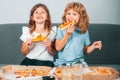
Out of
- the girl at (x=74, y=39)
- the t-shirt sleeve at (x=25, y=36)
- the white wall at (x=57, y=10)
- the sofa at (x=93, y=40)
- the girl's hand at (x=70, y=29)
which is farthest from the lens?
the white wall at (x=57, y=10)

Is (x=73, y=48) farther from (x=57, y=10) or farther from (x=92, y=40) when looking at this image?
(x=57, y=10)

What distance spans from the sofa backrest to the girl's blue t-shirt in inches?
13.7

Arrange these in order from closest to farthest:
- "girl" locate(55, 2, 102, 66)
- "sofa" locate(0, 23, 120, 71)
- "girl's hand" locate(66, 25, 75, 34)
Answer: "girl's hand" locate(66, 25, 75, 34) → "girl" locate(55, 2, 102, 66) → "sofa" locate(0, 23, 120, 71)

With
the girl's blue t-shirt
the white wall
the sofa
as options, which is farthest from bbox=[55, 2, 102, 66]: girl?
the white wall

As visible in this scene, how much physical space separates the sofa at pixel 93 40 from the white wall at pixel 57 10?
0.55 feet

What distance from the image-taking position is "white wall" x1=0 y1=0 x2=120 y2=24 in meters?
2.49

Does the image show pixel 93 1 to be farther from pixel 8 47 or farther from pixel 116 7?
pixel 8 47

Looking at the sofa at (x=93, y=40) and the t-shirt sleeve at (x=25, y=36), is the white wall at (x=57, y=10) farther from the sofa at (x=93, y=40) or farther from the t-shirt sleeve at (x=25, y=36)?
the t-shirt sleeve at (x=25, y=36)

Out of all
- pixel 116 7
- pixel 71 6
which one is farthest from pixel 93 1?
pixel 71 6

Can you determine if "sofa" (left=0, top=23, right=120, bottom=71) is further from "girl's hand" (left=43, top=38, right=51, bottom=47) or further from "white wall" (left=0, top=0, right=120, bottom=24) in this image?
"girl's hand" (left=43, top=38, right=51, bottom=47)

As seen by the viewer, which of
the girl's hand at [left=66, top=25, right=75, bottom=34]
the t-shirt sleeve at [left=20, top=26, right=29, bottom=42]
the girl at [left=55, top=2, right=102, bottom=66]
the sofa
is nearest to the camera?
the girl's hand at [left=66, top=25, right=75, bottom=34]

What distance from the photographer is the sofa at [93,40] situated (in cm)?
232

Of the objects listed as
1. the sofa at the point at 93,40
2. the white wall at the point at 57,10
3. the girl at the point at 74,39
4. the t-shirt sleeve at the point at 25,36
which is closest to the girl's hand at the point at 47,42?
the girl at the point at 74,39

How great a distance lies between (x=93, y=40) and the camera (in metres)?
2.32
